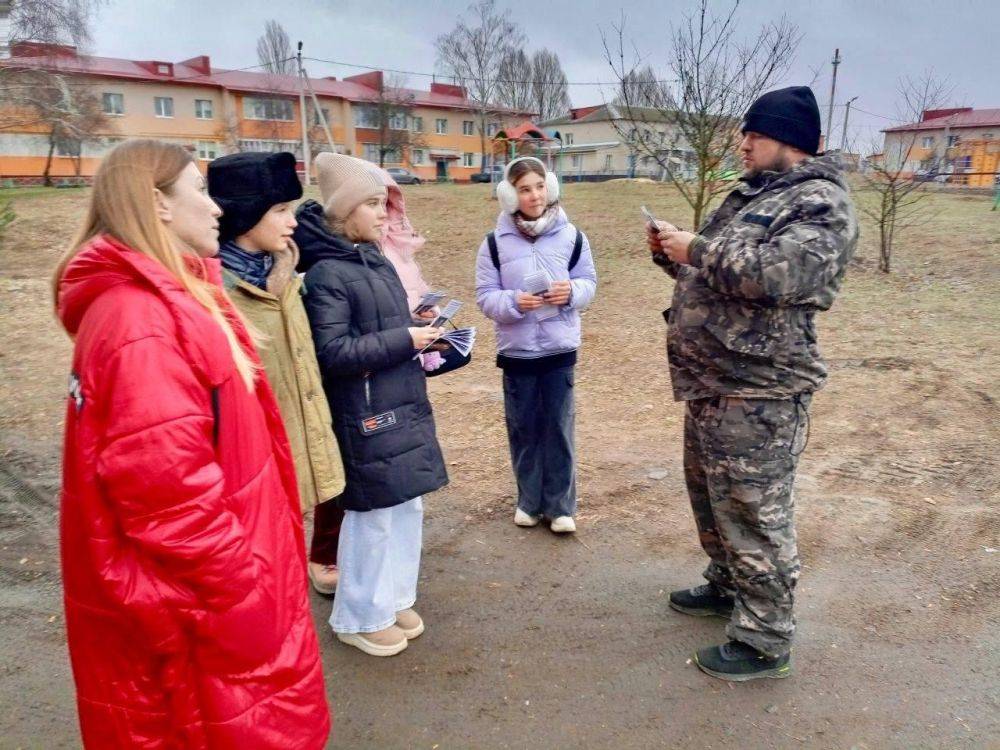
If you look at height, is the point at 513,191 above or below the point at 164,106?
below

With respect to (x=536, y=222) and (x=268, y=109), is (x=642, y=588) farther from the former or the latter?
(x=268, y=109)

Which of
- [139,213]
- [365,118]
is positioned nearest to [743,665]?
[139,213]

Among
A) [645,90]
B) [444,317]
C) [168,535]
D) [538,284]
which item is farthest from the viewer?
[645,90]

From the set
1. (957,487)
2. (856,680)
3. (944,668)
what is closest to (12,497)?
(856,680)

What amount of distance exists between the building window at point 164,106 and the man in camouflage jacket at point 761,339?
5285 cm

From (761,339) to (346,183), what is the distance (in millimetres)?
1624

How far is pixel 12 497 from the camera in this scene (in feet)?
14.2

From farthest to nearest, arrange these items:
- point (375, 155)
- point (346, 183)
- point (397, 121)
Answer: point (375, 155) < point (397, 121) < point (346, 183)

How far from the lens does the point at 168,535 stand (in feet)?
4.89

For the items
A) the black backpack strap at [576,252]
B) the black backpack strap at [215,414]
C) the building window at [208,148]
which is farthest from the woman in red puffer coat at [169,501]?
the building window at [208,148]

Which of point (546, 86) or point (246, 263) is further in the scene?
point (546, 86)

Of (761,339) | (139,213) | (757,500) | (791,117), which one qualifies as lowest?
(757,500)

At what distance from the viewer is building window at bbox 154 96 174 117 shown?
47344 millimetres

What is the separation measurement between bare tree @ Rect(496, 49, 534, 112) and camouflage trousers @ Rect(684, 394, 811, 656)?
49639 millimetres
